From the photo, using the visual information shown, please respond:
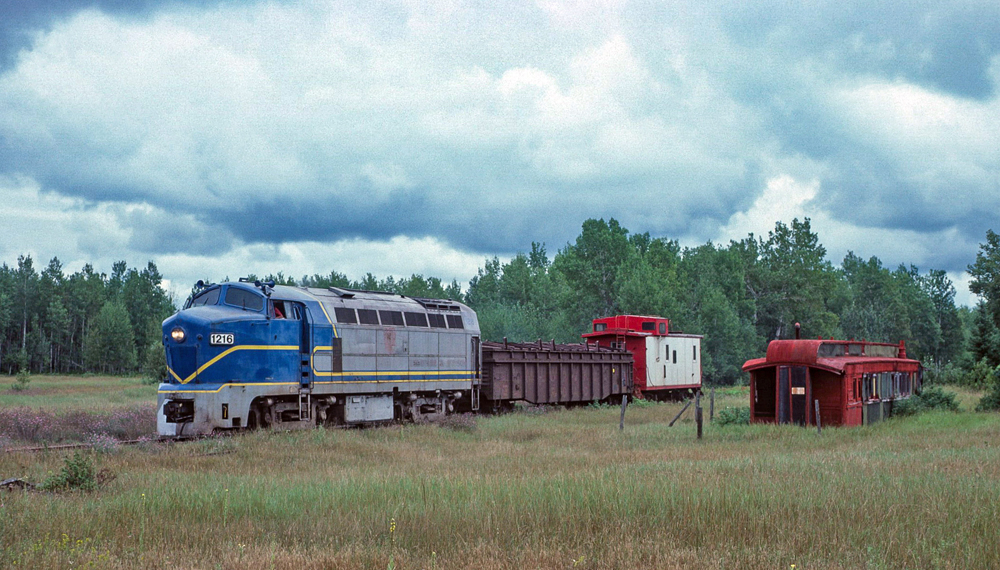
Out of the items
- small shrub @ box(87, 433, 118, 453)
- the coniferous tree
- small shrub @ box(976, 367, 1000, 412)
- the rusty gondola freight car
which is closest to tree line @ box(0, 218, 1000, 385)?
the coniferous tree

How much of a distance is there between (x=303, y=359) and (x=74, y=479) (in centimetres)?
1004

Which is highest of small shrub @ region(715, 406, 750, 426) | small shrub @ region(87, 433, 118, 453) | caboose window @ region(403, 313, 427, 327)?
caboose window @ region(403, 313, 427, 327)

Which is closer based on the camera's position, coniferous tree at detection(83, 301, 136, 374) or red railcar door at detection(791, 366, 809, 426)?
red railcar door at detection(791, 366, 809, 426)

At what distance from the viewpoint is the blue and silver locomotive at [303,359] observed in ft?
68.5

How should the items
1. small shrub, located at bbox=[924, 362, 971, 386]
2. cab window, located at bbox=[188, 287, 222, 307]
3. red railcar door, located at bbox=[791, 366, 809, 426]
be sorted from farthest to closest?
1. small shrub, located at bbox=[924, 362, 971, 386]
2. red railcar door, located at bbox=[791, 366, 809, 426]
3. cab window, located at bbox=[188, 287, 222, 307]

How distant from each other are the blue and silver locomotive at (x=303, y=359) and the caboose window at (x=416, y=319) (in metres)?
0.04

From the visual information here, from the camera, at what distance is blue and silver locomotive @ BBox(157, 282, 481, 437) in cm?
2088

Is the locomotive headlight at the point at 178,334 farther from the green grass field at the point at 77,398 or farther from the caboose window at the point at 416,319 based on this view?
the green grass field at the point at 77,398

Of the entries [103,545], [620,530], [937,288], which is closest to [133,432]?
[103,545]

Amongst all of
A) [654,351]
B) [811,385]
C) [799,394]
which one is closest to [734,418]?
[799,394]

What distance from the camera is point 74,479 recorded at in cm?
1313

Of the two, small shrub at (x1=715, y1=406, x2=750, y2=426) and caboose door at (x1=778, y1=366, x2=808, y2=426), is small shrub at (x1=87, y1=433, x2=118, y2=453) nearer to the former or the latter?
small shrub at (x1=715, y1=406, x2=750, y2=426)

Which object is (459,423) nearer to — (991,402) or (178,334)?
(178,334)

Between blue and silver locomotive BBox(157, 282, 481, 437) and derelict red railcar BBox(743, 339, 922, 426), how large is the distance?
11.3 meters
